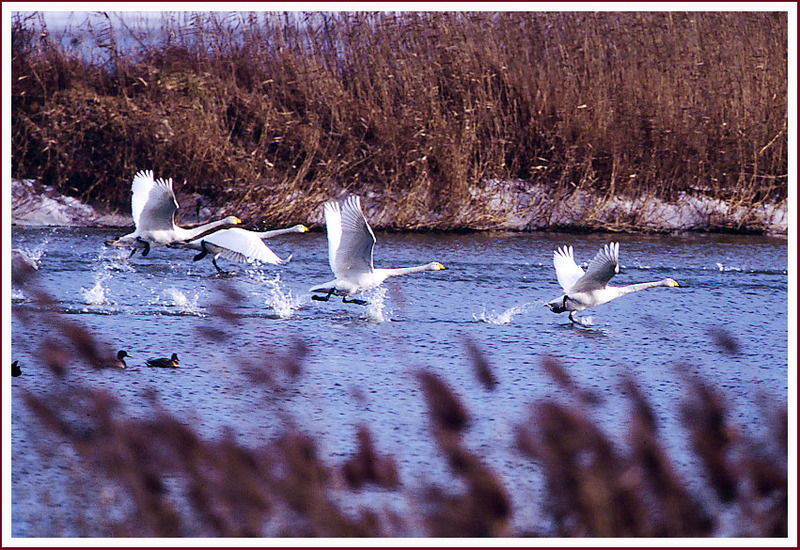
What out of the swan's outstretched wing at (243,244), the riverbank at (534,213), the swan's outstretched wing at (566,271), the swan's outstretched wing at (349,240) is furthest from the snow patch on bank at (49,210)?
the swan's outstretched wing at (566,271)

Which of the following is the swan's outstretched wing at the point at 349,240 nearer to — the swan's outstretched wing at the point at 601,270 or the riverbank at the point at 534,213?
the swan's outstretched wing at the point at 601,270

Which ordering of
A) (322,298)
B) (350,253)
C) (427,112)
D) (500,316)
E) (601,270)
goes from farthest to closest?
(427,112)
(500,316)
(322,298)
(350,253)
(601,270)

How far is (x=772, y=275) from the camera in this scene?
11.2 metres

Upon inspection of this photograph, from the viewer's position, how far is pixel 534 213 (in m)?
13.6

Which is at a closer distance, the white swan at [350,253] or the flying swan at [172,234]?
the white swan at [350,253]

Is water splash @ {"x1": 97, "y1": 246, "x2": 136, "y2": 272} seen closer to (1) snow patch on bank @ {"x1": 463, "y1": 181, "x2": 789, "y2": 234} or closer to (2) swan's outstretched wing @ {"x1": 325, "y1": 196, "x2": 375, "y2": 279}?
(2) swan's outstretched wing @ {"x1": 325, "y1": 196, "x2": 375, "y2": 279}

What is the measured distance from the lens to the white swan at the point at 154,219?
9.74m

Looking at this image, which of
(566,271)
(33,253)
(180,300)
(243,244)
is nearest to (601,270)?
(566,271)

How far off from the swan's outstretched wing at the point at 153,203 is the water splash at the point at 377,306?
1972 mm

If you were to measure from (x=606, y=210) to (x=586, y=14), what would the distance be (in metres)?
Answer: 2.44

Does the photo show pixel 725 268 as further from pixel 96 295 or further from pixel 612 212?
pixel 96 295

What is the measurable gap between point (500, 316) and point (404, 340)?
1.16 m

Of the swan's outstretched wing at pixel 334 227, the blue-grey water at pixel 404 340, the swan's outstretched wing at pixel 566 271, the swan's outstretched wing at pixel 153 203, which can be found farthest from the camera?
the swan's outstretched wing at pixel 153 203

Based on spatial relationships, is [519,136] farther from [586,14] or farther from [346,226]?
[346,226]
